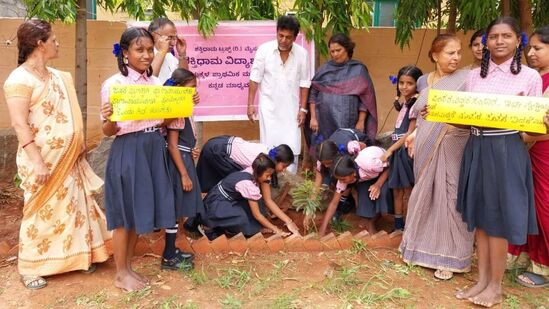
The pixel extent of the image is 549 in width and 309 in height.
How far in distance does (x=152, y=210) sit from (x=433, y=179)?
1.82 meters

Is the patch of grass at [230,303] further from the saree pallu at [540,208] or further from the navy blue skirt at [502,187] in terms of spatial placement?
the saree pallu at [540,208]

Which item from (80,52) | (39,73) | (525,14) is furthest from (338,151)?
(80,52)

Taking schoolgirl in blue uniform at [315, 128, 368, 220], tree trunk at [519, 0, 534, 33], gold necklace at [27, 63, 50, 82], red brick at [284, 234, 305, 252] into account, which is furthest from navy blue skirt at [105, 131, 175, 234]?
tree trunk at [519, 0, 534, 33]

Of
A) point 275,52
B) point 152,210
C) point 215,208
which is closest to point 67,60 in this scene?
point 275,52

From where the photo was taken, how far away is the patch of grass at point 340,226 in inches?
170

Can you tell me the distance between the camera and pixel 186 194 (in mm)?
3395

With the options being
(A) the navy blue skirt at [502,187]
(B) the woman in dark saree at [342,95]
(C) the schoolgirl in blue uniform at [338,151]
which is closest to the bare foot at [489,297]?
(A) the navy blue skirt at [502,187]

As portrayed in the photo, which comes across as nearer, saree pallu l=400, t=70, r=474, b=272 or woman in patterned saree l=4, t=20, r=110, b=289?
woman in patterned saree l=4, t=20, r=110, b=289

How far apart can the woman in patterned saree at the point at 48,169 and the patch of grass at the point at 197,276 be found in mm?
582

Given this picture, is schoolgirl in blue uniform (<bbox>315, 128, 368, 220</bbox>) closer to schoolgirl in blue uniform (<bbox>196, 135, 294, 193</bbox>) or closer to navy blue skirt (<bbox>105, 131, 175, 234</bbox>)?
schoolgirl in blue uniform (<bbox>196, 135, 294, 193</bbox>)

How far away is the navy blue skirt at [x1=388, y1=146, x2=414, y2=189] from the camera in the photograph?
3871 millimetres

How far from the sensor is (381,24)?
9.49 m

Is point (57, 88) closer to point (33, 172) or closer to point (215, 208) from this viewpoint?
point (33, 172)

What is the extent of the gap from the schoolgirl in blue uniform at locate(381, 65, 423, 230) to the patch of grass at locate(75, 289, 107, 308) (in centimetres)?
220
